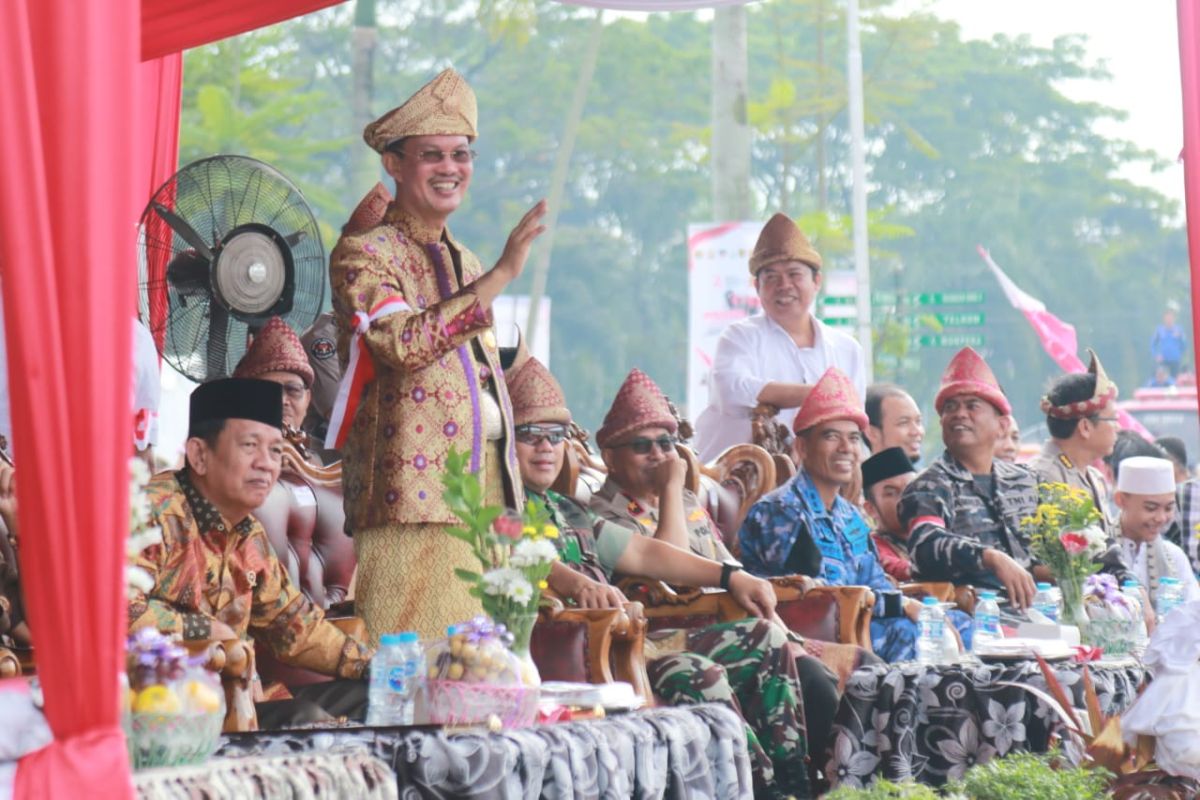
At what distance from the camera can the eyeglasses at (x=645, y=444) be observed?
527 centimetres

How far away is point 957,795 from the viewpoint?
3.64 meters

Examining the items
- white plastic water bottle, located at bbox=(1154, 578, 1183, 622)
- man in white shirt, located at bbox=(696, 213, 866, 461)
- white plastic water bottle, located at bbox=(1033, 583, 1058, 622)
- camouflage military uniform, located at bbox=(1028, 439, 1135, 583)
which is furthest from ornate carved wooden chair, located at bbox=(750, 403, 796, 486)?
white plastic water bottle, located at bbox=(1154, 578, 1183, 622)

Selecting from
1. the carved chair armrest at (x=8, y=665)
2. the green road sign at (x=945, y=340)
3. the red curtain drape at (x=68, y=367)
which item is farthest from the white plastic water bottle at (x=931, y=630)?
the green road sign at (x=945, y=340)

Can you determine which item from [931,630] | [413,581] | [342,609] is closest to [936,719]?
[931,630]

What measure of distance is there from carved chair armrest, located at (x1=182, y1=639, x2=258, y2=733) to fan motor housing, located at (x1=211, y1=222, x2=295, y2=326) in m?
1.85

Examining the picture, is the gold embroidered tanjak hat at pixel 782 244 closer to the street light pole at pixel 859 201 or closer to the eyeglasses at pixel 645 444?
the eyeglasses at pixel 645 444

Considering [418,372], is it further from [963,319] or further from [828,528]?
[963,319]

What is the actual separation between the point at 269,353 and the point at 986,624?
2229mm

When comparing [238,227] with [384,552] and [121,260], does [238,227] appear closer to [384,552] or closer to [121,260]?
[384,552]

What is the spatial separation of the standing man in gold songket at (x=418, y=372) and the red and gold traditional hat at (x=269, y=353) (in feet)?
2.69

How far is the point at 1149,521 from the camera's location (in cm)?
658

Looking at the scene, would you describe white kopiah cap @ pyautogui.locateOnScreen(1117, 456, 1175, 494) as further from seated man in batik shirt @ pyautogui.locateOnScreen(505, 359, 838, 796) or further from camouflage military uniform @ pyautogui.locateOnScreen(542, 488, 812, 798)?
camouflage military uniform @ pyautogui.locateOnScreen(542, 488, 812, 798)

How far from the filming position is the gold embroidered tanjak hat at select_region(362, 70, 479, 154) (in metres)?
4.24

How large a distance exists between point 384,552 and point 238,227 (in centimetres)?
133
